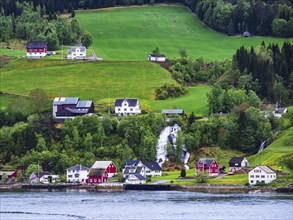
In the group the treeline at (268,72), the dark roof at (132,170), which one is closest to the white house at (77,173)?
the dark roof at (132,170)

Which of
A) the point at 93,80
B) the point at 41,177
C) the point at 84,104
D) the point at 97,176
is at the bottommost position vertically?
the point at 41,177

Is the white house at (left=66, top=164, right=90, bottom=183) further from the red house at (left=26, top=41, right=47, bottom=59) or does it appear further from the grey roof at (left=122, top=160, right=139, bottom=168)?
the red house at (left=26, top=41, right=47, bottom=59)

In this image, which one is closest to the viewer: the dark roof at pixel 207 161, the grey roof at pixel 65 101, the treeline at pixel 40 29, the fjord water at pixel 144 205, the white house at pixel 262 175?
the fjord water at pixel 144 205

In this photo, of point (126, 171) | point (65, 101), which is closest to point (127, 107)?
point (65, 101)

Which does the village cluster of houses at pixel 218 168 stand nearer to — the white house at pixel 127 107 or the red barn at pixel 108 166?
the red barn at pixel 108 166

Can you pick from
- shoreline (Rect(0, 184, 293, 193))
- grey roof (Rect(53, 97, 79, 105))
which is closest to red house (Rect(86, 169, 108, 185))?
shoreline (Rect(0, 184, 293, 193))

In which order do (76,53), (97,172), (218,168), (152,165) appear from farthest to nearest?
(76,53) < (152,165) < (218,168) < (97,172)

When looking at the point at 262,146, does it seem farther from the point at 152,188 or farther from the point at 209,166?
the point at 152,188
